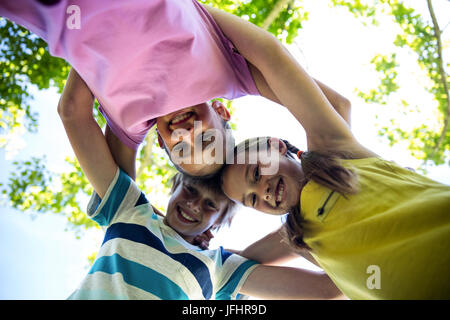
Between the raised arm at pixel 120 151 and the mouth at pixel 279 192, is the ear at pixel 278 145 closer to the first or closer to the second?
the mouth at pixel 279 192

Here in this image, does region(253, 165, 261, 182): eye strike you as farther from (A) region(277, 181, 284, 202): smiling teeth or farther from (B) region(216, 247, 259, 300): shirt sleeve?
(B) region(216, 247, 259, 300): shirt sleeve

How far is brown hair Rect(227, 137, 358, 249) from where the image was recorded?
3.90 feet

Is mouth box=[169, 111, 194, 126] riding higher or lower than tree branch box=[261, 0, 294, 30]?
lower

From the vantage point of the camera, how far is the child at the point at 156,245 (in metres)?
1.38

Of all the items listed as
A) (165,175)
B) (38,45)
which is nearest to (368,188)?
(165,175)

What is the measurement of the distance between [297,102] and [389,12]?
315 cm

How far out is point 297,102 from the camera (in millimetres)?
1356

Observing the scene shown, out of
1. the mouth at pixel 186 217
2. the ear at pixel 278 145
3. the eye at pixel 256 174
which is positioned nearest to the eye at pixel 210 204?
the mouth at pixel 186 217

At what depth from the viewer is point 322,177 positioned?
1270 millimetres

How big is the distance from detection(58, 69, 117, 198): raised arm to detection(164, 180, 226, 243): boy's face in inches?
15.9

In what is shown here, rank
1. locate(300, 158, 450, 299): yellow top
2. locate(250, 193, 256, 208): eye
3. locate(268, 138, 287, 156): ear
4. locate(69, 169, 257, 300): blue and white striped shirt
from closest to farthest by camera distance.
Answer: locate(300, 158, 450, 299): yellow top, locate(69, 169, 257, 300): blue and white striped shirt, locate(250, 193, 256, 208): eye, locate(268, 138, 287, 156): ear

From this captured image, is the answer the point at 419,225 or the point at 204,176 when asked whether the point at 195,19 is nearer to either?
the point at 204,176

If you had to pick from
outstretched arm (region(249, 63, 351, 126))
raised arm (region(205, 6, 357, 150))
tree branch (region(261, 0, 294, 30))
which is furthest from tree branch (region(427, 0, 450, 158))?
raised arm (region(205, 6, 357, 150))

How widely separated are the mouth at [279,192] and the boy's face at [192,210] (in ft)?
1.39
